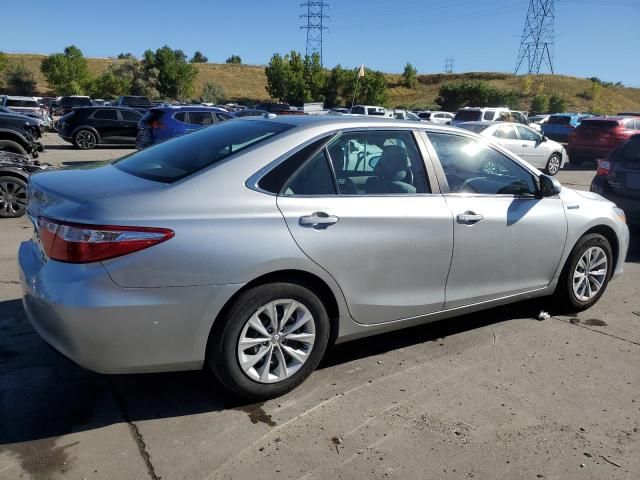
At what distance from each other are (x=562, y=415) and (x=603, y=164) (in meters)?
5.60

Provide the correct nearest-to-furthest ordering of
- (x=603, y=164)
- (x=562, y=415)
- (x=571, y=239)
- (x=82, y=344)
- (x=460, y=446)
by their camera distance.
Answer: (x=82, y=344), (x=460, y=446), (x=562, y=415), (x=571, y=239), (x=603, y=164)

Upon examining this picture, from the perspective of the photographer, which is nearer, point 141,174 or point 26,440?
point 26,440

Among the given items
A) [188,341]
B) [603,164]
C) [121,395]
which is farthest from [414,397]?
[603,164]

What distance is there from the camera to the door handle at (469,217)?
12.5 ft

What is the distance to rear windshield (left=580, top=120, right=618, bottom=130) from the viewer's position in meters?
17.6

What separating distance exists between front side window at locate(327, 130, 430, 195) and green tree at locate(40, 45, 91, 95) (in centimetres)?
7407

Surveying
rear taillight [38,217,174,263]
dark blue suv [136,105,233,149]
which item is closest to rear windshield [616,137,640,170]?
rear taillight [38,217,174,263]

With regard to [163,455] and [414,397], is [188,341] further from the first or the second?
[414,397]

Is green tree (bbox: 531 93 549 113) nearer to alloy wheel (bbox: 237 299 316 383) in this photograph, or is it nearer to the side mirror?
the side mirror

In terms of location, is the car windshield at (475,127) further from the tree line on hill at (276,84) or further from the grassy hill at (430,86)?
the grassy hill at (430,86)

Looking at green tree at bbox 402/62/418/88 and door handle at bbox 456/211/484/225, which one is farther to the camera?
green tree at bbox 402/62/418/88

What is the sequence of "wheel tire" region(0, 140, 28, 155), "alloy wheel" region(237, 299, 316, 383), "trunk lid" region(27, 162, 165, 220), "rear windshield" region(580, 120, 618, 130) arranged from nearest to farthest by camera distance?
1. "trunk lid" region(27, 162, 165, 220)
2. "alloy wheel" region(237, 299, 316, 383)
3. "wheel tire" region(0, 140, 28, 155)
4. "rear windshield" region(580, 120, 618, 130)

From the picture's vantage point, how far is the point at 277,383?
3.28 meters

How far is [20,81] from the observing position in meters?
72.7
